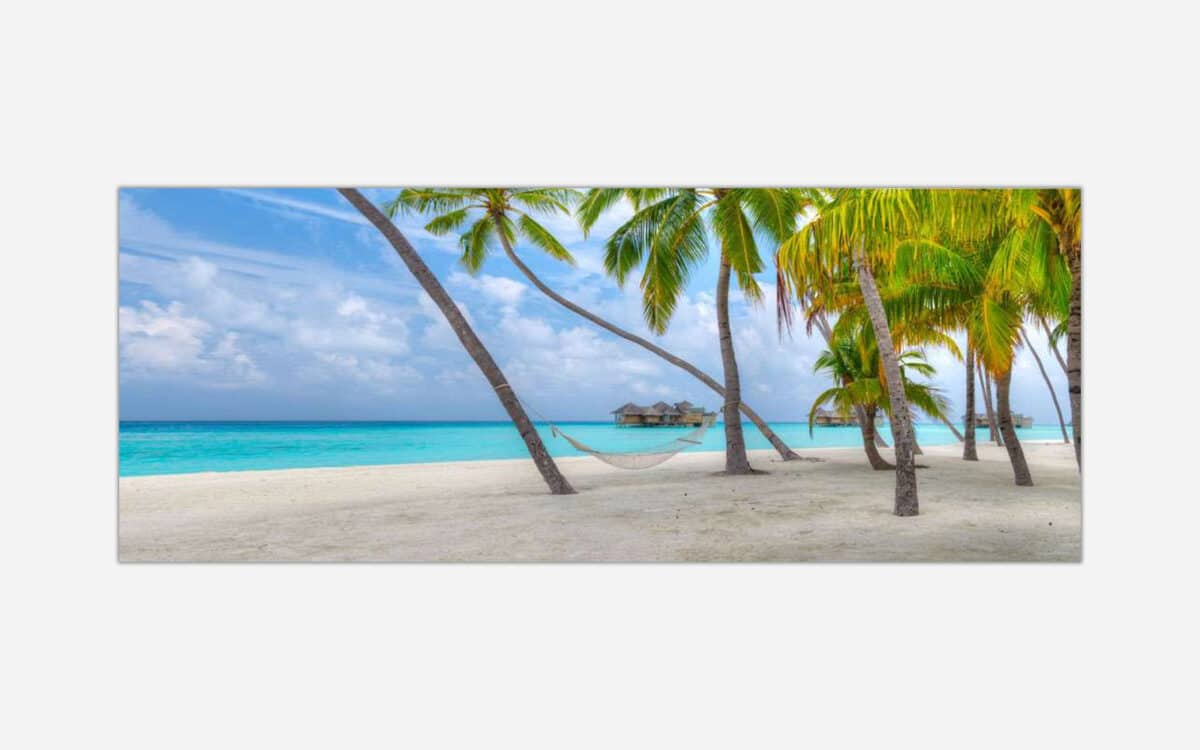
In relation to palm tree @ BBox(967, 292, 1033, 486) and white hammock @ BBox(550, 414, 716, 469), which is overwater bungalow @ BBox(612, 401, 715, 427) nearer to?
white hammock @ BBox(550, 414, 716, 469)

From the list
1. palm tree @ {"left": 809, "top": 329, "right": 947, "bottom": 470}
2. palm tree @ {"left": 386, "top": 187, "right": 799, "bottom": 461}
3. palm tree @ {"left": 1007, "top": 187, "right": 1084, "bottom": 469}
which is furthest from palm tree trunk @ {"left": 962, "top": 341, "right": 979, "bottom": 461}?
palm tree @ {"left": 386, "top": 187, "right": 799, "bottom": 461}

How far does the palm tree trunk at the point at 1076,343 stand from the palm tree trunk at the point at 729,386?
1.67 m

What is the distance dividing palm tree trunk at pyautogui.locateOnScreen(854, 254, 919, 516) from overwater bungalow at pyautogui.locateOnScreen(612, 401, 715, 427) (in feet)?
3.82

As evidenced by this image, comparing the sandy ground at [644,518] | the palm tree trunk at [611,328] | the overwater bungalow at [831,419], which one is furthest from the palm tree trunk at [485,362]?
the overwater bungalow at [831,419]

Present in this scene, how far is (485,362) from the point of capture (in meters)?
3.62

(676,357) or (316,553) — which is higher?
(676,357)

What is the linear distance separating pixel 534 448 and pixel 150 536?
1.96 meters

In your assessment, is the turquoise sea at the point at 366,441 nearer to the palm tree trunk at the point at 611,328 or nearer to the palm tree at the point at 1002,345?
the palm tree at the point at 1002,345

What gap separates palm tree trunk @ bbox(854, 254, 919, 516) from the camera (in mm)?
3000

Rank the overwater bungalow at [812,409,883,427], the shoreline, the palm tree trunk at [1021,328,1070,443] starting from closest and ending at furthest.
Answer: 1. the palm tree trunk at [1021,328,1070,443]
2. the shoreline
3. the overwater bungalow at [812,409,883,427]
